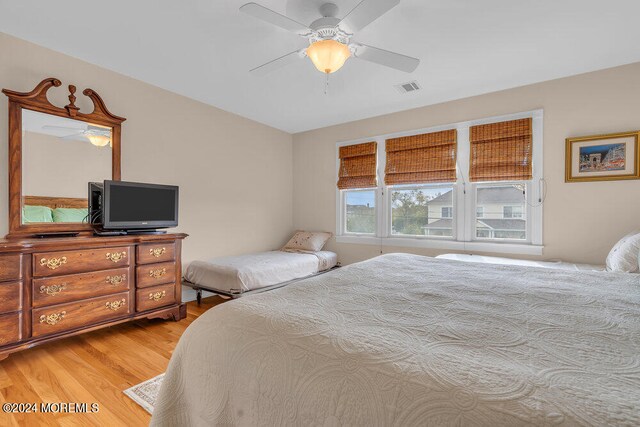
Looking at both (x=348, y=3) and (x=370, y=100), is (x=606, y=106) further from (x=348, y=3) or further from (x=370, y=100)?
(x=348, y=3)

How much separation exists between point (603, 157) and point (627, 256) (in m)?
1.14

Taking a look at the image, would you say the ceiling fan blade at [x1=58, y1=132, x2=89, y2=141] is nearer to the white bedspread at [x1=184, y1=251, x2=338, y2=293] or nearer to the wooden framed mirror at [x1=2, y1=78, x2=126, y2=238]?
the wooden framed mirror at [x1=2, y1=78, x2=126, y2=238]

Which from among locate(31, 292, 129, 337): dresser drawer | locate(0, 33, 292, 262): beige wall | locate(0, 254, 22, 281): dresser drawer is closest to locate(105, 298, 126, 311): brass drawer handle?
locate(31, 292, 129, 337): dresser drawer

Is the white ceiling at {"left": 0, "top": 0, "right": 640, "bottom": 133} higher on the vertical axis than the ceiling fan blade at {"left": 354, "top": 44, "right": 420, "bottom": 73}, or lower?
higher

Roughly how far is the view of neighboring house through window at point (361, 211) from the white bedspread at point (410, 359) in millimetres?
2946

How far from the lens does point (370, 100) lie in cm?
365

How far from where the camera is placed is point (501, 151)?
131 inches

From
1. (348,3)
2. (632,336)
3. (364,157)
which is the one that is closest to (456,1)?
(348,3)

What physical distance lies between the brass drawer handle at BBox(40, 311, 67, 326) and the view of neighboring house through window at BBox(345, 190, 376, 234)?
343cm

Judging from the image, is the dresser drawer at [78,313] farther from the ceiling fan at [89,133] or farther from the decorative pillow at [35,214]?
the ceiling fan at [89,133]

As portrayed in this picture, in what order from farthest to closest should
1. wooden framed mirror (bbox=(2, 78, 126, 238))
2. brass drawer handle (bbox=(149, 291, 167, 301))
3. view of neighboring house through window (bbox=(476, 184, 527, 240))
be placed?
view of neighboring house through window (bbox=(476, 184, 527, 240)) < brass drawer handle (bbox=(149, 291, 167, 301)) < wooden framed mirror (bbox=(2, 78, 126, 238))

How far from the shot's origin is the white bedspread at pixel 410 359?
2.06ft

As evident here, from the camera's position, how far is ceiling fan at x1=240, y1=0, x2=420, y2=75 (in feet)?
5.58

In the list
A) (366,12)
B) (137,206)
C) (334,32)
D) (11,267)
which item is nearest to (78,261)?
(11,267)
